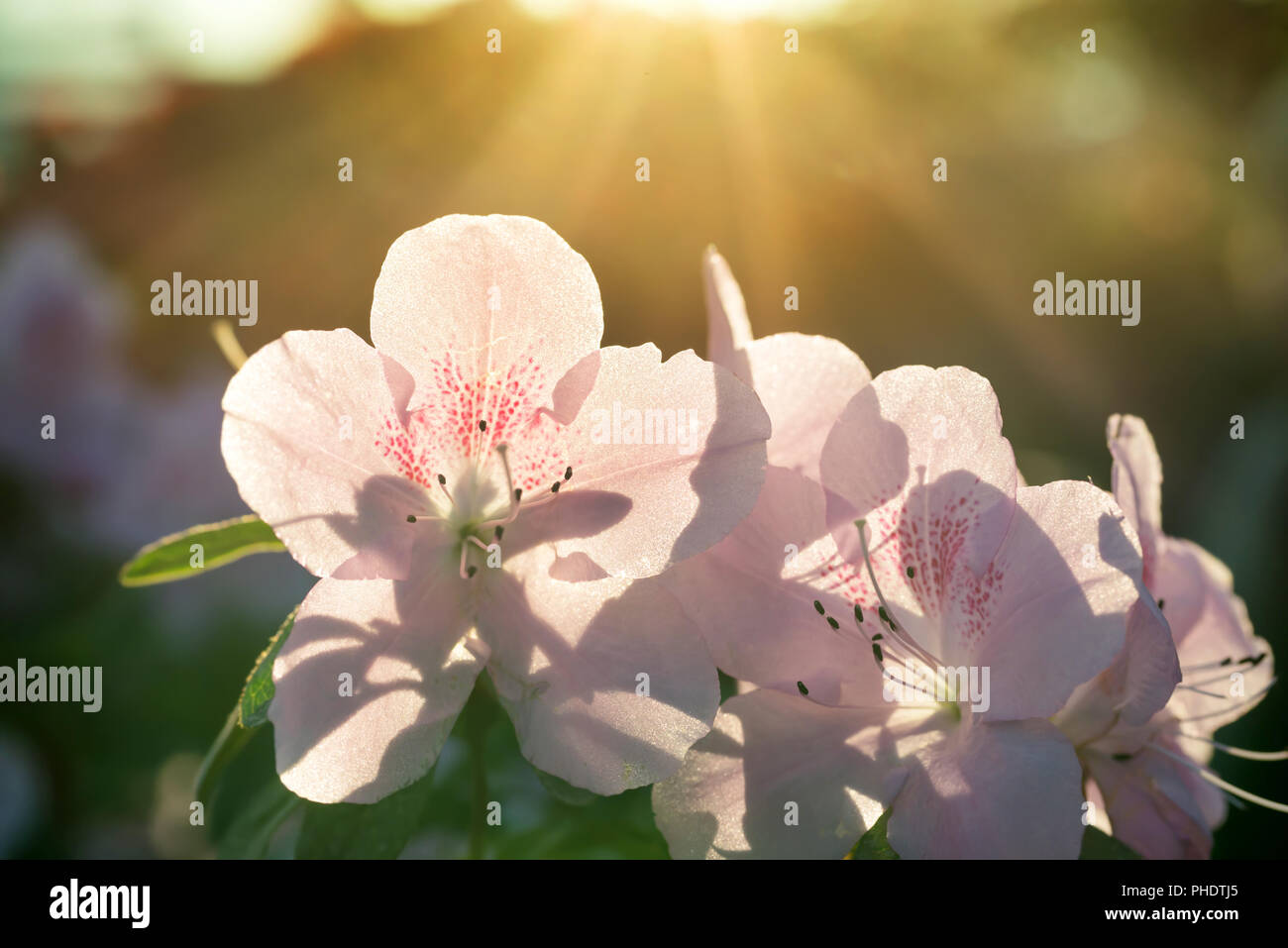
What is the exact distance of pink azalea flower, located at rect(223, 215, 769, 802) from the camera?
29.5 inches

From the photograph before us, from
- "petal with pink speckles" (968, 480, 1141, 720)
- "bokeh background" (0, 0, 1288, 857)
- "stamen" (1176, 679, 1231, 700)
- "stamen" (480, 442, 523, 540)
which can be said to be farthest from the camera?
"bokeh background" (0, 0, 1288, 857)

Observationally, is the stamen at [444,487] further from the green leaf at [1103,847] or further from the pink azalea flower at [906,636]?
the green leaf at [1103,847]

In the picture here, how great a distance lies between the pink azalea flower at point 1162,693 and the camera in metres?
0.80

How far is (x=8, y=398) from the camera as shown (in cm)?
218

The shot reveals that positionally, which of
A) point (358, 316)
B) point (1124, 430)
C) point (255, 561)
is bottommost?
point (255, 561)

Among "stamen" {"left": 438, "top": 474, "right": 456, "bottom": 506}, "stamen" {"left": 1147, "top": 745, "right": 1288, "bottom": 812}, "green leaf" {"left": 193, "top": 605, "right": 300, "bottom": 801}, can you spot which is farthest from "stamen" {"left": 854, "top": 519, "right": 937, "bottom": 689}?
"green leaf" {"left": 193, "top": 605, "right": 300, "bottom": 801}

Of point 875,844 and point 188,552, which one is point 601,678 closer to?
point 875,844

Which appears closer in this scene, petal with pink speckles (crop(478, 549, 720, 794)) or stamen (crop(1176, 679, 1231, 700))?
petal with pink speckles (crop(478, 549, 720, 794))

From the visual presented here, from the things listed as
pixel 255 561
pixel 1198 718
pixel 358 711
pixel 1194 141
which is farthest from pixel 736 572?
pixel 1194 141

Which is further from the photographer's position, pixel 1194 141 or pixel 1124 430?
pixel 1194 141

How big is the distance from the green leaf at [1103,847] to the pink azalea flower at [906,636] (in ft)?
0.52

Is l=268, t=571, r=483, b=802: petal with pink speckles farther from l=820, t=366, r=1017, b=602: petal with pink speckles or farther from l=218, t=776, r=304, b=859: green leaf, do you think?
l=820, t=366, r=1017, b=602: petal with pink speckles
